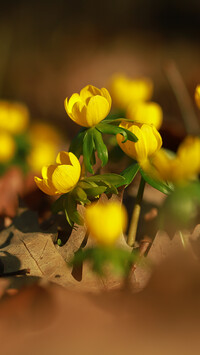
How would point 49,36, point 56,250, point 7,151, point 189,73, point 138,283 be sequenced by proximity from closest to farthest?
point 138,283 → point 56,250 → point 7,151 → point 189,73 → point 49,36

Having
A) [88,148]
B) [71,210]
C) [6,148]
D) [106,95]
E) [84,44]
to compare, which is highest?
[106,95]

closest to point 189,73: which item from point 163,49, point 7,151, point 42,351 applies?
point 163,49

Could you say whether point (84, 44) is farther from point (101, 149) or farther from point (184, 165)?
point (184, 165)

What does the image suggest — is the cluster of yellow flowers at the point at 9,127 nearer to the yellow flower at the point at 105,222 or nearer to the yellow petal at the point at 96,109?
the yellow petal at the point at 96,109

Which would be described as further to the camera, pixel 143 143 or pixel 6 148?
pixel 6 148

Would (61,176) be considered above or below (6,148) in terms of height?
above

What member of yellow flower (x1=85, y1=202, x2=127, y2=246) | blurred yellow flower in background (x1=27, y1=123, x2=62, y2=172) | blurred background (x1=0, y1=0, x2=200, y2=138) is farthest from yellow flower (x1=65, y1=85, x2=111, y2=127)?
blurred background (x1=0, y1=0, x2=200, y2=138)

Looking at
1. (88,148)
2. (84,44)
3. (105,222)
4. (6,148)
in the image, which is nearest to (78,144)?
(88,148)

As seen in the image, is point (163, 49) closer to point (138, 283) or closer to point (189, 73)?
point (189, 73)
